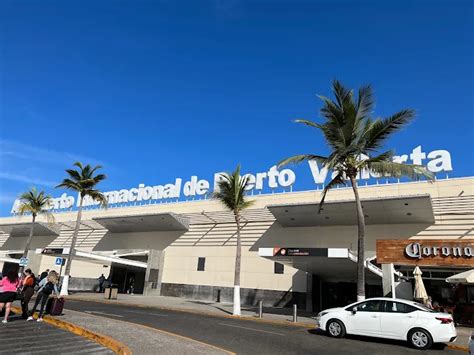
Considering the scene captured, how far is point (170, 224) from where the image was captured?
33.7m

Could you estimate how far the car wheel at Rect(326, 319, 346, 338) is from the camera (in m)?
12.5

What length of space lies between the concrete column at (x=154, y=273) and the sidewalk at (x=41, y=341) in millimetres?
22813

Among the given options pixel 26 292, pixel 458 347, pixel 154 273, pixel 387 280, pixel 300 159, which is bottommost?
pixel 458 347

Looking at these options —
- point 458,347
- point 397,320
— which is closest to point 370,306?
point 397,320

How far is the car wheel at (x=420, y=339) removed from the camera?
11.0 m

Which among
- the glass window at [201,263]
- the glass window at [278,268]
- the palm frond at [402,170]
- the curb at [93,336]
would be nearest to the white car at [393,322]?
the palm frond at [402,170]

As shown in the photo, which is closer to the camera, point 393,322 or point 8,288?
point 8,288

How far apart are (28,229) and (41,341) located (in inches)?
1647

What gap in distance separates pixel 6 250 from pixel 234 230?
35540 mm

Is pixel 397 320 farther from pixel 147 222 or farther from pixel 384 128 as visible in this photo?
pixel 147 222

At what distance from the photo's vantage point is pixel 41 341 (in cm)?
862

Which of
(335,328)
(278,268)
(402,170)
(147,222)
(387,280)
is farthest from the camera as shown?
(147,222)

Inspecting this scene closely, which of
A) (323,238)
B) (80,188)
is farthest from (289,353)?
(80,188)

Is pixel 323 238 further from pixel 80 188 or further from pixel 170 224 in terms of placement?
pixel 80 188
